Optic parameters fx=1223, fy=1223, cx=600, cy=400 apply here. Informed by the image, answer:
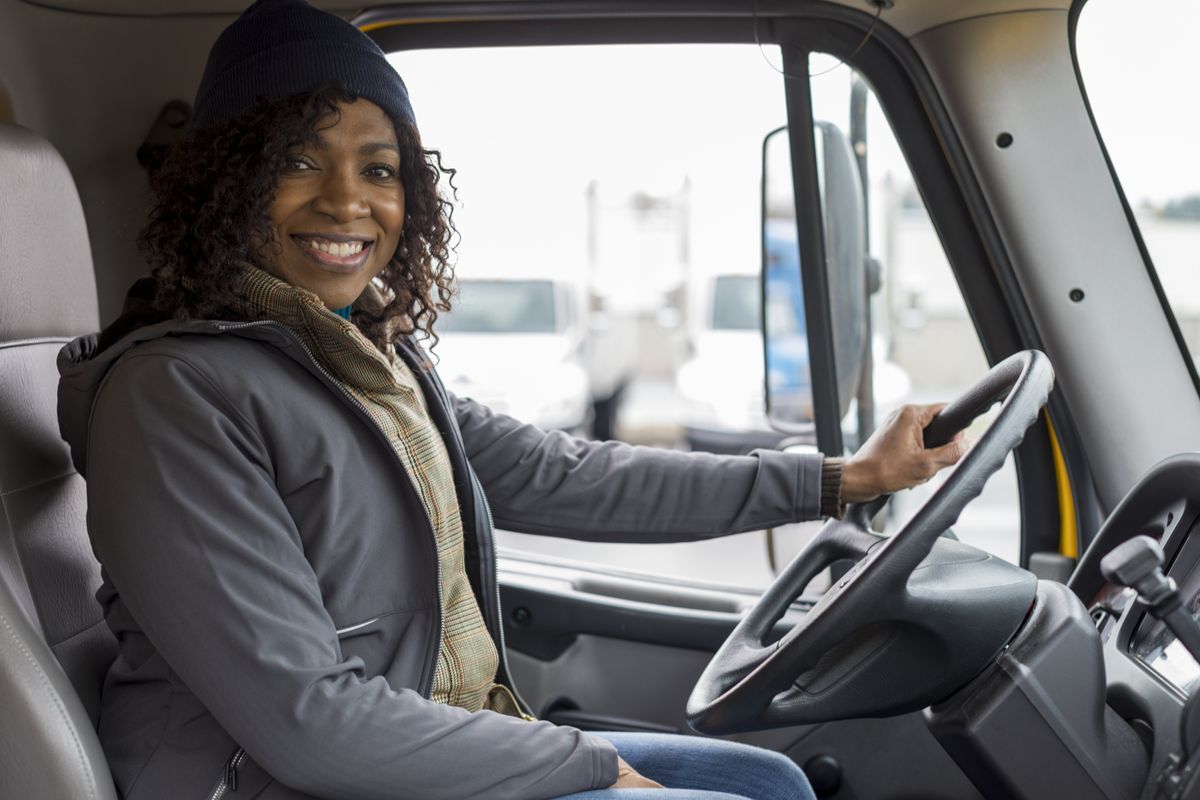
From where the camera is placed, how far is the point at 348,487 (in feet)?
4.50

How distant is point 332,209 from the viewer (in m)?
1.51

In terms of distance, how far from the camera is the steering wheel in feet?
4.00

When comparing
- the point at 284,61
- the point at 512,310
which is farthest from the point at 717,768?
the point at 512,310

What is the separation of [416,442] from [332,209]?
31cm

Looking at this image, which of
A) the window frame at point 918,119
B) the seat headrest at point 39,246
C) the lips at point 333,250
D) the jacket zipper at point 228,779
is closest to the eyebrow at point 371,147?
the lips at point 333,250

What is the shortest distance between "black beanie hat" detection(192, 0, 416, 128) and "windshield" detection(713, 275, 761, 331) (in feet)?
29.4

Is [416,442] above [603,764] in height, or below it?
above

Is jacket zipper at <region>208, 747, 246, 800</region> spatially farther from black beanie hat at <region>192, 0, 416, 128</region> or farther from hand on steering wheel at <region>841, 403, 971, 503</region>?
hand on steering wheel at <region>841, 403, 971, 503</region>

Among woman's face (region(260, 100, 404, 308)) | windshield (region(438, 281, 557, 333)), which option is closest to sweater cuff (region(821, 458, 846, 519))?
woman's face (region(260, 100, 404, 308))

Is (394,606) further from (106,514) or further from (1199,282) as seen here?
(1199,282)

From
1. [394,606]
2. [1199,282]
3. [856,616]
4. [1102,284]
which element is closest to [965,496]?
[856,616]

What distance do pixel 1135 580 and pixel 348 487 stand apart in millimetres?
817

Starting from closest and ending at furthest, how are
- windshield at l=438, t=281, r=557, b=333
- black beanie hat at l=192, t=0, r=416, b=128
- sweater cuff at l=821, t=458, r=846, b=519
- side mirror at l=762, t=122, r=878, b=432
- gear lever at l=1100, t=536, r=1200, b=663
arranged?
gear lever at l=1100, t=536, r=1200, b=663 < black beanie hat at l=192, t=0, r=416, b=128 < sweater cuff at l=821, t=458, r=846, b=519 < side mirror at l=762, t=122, r=878, b=432 < windshield at l=438, t=281, r=557, b=333

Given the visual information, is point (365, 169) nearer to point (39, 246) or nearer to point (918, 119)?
point (39, 246)
